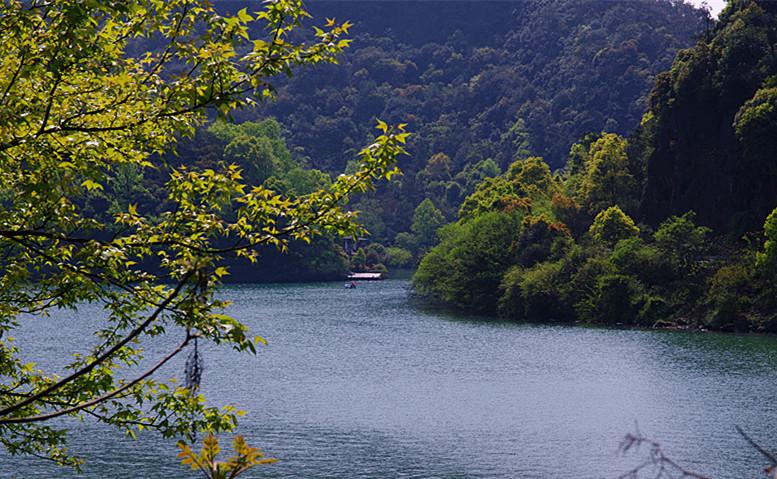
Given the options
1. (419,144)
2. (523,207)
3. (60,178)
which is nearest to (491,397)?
(60,178)

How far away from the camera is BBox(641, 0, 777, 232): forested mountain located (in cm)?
6188

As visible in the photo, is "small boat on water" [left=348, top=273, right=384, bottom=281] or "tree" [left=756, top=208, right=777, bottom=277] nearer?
"tree" [left=756, top=208, right=777, bottom=277]

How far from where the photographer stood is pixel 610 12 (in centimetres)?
19825

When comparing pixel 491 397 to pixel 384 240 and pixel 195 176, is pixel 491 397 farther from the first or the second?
Answer: pixel 384 240

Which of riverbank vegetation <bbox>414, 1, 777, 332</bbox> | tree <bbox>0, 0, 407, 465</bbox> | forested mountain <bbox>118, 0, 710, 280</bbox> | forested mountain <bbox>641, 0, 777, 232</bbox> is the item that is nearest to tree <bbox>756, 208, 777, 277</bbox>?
riverbank vegetation <bbox>414, 1, 777, 332</bbox>

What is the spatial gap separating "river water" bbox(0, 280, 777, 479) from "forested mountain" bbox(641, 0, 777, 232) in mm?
12301

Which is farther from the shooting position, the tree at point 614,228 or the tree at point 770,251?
the tree at point 614,228

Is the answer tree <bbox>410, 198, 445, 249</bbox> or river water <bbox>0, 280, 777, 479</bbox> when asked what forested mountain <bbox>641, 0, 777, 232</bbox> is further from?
tree <bbox>410, 198, 445, 249</bbox>

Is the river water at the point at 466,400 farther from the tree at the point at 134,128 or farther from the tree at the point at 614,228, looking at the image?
the tree at the point at 134,128

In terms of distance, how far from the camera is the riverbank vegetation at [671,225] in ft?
198

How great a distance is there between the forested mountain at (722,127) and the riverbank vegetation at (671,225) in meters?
0.08

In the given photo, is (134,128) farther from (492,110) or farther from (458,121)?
(458,121)

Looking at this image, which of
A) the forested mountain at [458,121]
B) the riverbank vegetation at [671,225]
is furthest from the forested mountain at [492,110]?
the riverbank vegetation at [671,225]

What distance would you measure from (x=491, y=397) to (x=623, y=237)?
1248 inches
